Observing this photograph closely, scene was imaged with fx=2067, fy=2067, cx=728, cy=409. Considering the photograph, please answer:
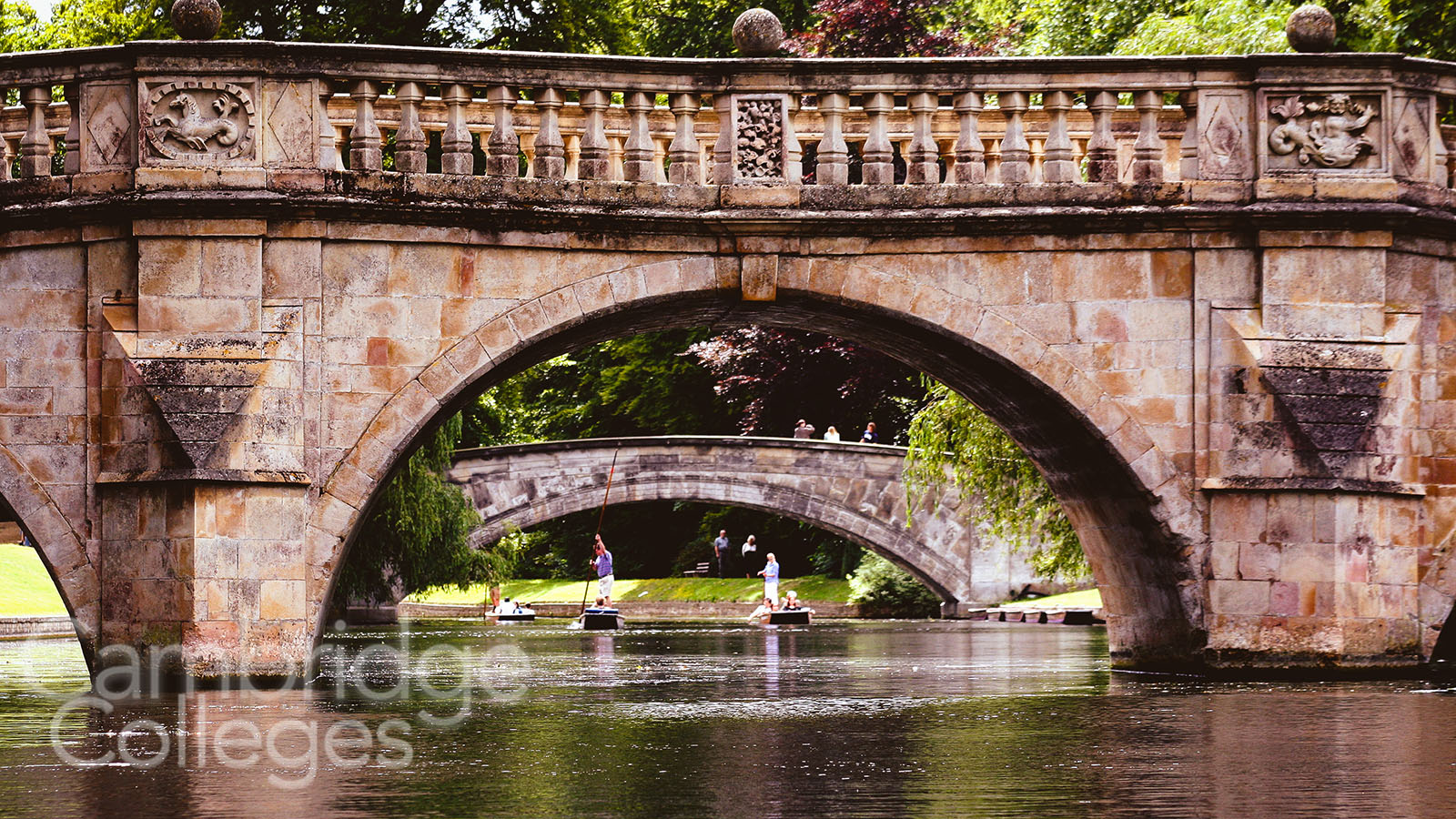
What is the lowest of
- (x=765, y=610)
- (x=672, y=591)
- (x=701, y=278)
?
(x=672, y=591)

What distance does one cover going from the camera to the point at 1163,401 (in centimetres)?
1218

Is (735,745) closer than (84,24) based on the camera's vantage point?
Yes

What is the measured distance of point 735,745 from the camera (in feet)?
26.8

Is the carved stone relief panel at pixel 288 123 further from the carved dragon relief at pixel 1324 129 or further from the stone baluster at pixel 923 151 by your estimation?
the carved dragon relief at pixel 1324 129

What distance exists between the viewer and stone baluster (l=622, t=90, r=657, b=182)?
39.1 feet

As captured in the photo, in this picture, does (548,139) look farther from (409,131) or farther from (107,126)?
(107,126)

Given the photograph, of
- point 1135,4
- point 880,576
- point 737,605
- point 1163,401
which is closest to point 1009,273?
point 1163,401

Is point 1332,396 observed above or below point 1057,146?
below

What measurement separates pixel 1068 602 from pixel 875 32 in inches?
366

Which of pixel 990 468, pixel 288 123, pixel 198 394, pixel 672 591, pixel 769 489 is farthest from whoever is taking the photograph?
pixel 672 591

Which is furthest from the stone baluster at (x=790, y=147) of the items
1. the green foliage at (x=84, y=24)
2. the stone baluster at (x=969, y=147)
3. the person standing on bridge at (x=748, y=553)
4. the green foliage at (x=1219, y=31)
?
the person standing on bridge at (x=748, y=553)

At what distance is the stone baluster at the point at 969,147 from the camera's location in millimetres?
12031

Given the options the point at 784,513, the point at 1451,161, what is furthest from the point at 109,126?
the point at 784,513

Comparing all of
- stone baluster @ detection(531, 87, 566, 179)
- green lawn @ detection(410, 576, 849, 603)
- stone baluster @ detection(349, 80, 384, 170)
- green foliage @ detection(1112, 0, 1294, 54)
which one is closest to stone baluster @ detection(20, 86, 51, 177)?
stone baluster @ detection(349, 80, 384, 170)
